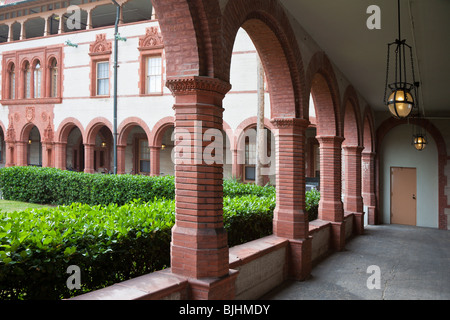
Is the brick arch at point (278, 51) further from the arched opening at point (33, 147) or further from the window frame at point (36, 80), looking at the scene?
the arched opening at point (33, 147)

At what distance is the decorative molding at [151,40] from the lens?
53.2 ft

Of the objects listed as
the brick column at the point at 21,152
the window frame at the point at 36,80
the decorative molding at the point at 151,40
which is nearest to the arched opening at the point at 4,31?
the window frame at the point at 36,80

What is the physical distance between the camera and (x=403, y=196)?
15.2 m

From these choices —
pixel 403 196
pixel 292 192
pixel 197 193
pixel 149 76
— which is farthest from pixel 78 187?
pixel 403 196

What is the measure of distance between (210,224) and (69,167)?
66.9 feet

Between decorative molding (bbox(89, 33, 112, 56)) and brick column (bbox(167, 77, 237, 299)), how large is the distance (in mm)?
15105

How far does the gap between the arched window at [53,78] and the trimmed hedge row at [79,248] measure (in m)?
15.9

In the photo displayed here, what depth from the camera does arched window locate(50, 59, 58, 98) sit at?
19.1 metres

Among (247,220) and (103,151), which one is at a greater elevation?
(103,151)

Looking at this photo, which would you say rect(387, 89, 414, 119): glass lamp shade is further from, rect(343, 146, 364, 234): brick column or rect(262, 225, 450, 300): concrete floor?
rect(343, 146, 364, 234): brick column

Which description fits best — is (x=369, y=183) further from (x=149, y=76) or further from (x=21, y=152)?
(x=21, y=152)

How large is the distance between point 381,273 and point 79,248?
5.88 meters
